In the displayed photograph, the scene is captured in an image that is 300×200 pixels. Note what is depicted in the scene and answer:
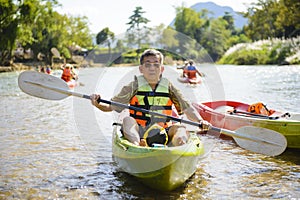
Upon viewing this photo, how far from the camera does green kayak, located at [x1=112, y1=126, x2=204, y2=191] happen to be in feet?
11.9

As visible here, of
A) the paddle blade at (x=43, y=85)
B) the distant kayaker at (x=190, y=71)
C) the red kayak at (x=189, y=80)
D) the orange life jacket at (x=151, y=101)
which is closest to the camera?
the orange life jacket at (x=151, y=101)

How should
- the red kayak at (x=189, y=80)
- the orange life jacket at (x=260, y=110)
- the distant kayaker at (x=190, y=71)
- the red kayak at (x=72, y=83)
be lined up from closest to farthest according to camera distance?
the orange life jacket at (x=260, y=110) → the red kayak at (x=72, y=83) → the red kayak at (x=189, y=80) → the distant kayaker at (x=190, y=71)

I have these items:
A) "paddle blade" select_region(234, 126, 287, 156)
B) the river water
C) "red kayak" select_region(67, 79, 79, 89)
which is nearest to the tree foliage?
"red kayak" select_region(67, 79, 79, 89)

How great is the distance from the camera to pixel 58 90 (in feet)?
17.1

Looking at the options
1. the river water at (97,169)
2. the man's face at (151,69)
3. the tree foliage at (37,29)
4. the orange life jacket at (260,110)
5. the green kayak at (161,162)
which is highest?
the tree foliage at (37,29)

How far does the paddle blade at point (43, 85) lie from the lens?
5.27 m

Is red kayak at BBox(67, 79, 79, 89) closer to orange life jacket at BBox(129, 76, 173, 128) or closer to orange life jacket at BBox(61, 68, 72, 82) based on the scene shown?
orange life jacket at BBox(61, 68, 72, 82)

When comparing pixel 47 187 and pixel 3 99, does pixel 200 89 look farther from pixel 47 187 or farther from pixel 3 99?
pixel 47 187

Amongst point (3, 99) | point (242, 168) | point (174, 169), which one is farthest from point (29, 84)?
point (3, 99)

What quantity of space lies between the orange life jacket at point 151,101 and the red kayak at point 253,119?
197 cm

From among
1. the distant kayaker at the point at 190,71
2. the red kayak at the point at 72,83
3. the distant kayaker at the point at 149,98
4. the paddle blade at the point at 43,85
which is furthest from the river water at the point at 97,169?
the distant kayaker at the point at 190,71

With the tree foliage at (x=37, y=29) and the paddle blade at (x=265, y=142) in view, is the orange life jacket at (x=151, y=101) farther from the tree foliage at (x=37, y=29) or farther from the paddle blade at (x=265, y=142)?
the tree foliage at (x=37, y=29)

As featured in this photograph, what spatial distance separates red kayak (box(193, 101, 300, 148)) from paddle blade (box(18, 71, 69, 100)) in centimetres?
277

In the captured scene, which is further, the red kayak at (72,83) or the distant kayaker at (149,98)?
the red kayak at (72,83)
